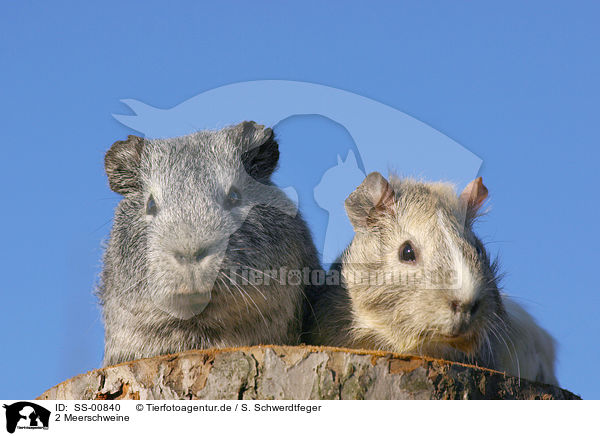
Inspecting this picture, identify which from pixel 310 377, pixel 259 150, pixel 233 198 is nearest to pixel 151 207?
pixel 233 198

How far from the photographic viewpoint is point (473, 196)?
654 centimetres

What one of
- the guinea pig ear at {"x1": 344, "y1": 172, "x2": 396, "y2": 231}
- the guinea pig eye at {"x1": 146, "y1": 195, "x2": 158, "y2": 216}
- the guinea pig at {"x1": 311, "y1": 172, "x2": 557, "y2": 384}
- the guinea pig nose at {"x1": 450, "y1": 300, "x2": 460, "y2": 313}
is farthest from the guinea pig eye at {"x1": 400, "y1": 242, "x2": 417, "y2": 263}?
the guinea pig eye at {"x1": 146, "y1": 195, "x2": 158, "y2": 216}

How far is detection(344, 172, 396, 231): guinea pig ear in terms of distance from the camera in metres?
6.29

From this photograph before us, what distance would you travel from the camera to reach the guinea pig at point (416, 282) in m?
5.63

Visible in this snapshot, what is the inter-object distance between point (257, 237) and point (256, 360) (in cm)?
142

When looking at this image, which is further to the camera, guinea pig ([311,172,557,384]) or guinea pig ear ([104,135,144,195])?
guinea pig ear ([104,135,144,195])

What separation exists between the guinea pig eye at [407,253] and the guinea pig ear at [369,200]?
18.3 inches

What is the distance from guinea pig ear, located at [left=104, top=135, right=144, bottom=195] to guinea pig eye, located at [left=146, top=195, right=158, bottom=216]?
1.52ft
